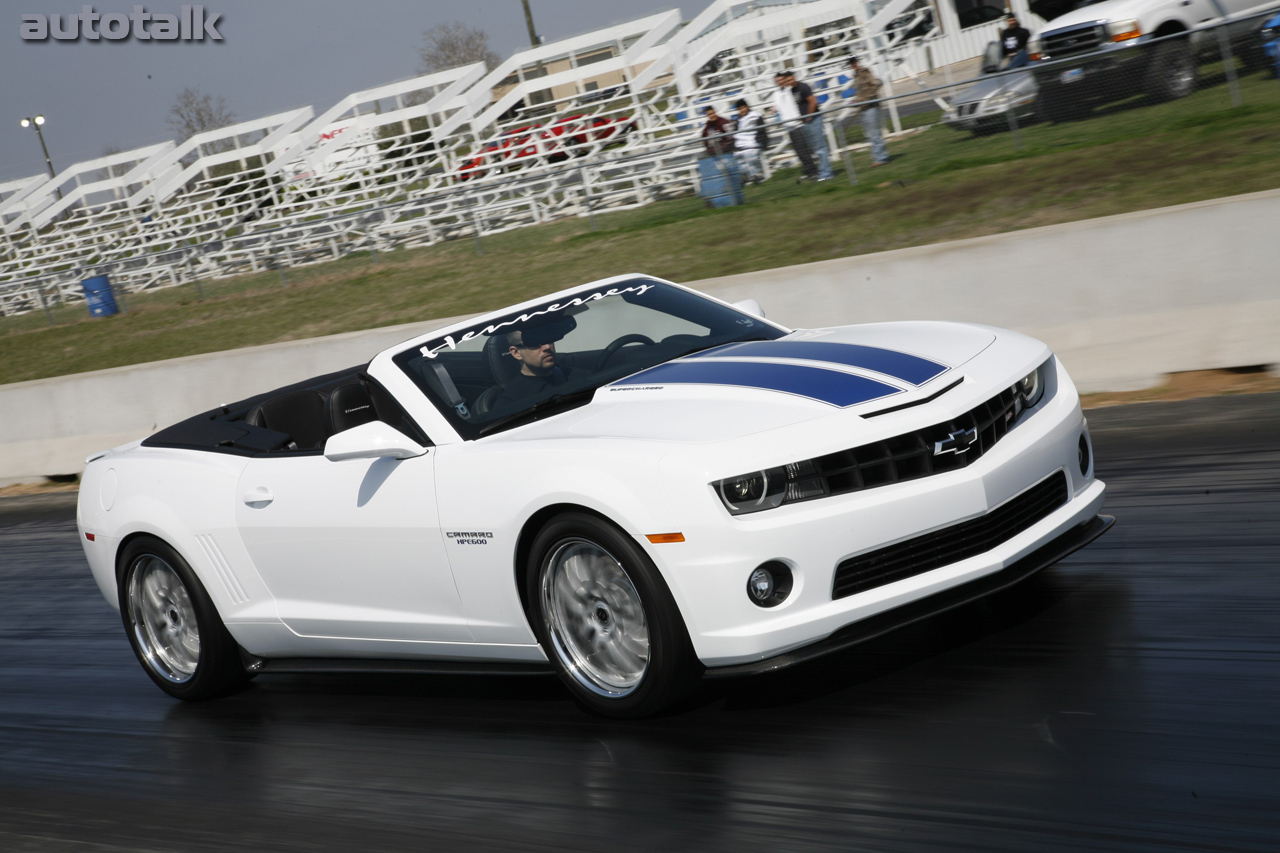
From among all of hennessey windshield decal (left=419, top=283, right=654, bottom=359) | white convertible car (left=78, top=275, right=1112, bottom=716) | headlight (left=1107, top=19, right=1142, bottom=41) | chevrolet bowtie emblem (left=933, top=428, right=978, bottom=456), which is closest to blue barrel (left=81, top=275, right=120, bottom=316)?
headlight (left=1107, top=19, right=1142, bottom=41)

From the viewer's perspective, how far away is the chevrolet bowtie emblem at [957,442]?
4332 millimetres

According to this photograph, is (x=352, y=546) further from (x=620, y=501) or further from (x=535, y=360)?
(x=620, y=501)

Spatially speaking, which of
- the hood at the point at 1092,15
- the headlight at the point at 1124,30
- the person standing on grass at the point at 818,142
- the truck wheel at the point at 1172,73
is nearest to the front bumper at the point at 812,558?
the truck wheel at the point at 1172,73

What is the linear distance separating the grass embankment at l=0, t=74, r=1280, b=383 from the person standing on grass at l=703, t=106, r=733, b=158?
0.70 m

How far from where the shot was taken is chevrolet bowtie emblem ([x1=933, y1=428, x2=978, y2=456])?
433 centimetres

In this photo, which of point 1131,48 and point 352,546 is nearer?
point 352,546

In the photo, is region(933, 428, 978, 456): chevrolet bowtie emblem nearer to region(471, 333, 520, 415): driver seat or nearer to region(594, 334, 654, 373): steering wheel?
region(594, 334, 654, 373): steering wheel

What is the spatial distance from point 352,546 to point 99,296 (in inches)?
898

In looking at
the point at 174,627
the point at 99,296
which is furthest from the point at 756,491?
the point at 99,296

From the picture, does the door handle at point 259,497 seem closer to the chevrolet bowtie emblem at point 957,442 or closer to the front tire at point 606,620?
the front tire at point 606,620

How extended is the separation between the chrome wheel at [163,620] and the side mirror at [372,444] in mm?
1584

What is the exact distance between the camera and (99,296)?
25.9 meters

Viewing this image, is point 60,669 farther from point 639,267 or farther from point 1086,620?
point 639,267

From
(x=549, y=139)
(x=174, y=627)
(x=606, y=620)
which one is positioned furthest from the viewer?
(x=549, y=139)
